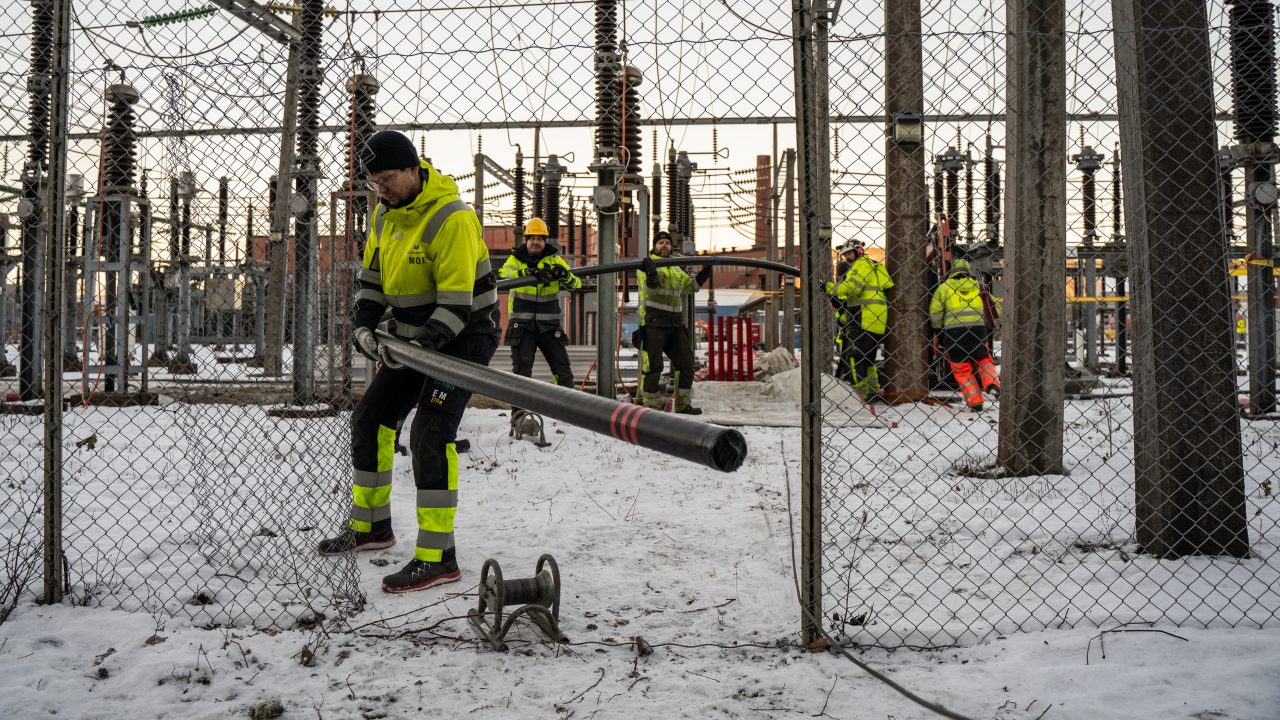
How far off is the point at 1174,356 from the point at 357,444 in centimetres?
384

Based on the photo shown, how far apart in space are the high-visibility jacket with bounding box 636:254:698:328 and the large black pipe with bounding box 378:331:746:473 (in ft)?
22.8

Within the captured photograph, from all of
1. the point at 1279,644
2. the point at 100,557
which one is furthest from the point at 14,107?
A: the point at 1279,644

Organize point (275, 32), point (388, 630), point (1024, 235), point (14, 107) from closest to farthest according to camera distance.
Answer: point (388, 630)
point (14, 107)
point (1024, 235)
point (275, 32)

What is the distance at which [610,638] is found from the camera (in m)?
3.29

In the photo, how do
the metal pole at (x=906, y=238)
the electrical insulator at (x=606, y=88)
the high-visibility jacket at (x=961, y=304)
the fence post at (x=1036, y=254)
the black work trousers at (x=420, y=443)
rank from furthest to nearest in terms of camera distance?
1. the high-visibility jacket at (x=961, y=304)
2. the metal pole at (x=906, y=238)
3. the electrical insulator at (x=606, y=88)
4. the fence post at (x=1036, y=254)
5. the black work trousers at (x=420, y=443)

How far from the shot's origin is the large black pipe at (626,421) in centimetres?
187

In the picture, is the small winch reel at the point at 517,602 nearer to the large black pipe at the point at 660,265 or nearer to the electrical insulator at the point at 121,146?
the large black pipe at the point at 660,265

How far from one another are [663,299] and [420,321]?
5611 millimetres

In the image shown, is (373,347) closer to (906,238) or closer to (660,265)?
(660,265)

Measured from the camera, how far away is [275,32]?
8.53m

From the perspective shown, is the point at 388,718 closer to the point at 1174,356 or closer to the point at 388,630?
the point at 388,630

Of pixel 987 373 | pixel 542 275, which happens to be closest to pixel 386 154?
pixel 542 275

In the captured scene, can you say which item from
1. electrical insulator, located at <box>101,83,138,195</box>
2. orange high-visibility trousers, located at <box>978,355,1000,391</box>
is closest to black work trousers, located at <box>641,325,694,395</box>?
orange high-visibility trousers, located at <box>978,355,1000,391</box>

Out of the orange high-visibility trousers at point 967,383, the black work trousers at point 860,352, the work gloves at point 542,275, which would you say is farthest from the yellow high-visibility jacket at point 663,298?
the orange high-visibility trousers at point 967,383
